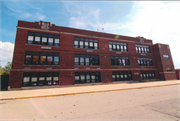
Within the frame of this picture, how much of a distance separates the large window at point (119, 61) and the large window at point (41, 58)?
13.2m

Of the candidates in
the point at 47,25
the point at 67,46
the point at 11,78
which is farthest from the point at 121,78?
the point at 11,78

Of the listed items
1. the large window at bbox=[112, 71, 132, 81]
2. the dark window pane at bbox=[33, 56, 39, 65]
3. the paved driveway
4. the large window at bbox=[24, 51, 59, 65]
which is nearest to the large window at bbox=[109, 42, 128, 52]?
the large window at bbox=[112, 71, 132, 81]

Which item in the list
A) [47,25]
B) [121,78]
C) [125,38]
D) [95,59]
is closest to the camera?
[47,25]

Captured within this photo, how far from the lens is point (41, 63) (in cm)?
1730

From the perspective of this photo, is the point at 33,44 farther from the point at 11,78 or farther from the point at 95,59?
the point at 95,59

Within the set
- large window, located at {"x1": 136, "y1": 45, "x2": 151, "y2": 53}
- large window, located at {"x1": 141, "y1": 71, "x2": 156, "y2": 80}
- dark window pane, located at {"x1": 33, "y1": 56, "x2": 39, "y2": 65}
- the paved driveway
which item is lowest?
the paved driveway

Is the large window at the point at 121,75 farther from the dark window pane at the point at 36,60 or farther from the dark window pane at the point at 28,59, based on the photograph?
the dark window pane at the point at 28,59

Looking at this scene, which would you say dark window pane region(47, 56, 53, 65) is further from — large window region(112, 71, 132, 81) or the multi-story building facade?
large window region(112, 71, 132, 81)

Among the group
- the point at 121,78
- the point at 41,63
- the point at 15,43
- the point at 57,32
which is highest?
the point at 57,32

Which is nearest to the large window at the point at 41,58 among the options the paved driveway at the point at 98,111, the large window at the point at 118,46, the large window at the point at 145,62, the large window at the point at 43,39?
the large window at the point at 43,39

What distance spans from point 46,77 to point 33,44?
6.62 meters

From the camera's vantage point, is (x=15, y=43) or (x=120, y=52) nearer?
(x=15, y=43)

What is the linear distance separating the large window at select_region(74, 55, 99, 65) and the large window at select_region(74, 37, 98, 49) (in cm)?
229

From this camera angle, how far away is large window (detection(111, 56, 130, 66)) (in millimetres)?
23264
